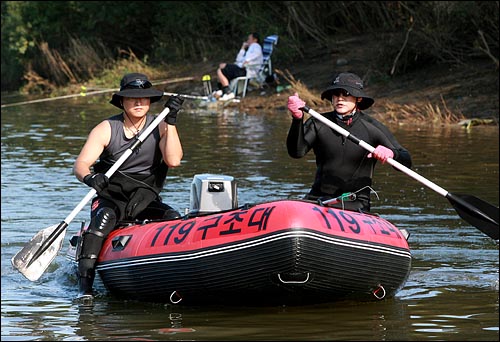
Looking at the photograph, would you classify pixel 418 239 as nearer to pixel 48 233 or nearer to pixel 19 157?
pixel 48 233

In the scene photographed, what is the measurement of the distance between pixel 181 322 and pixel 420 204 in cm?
538

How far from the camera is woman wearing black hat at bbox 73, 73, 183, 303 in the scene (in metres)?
8.48

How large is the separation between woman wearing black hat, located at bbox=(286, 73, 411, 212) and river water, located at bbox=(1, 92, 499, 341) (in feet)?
2.78

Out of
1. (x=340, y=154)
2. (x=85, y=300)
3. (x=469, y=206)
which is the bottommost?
(x=85, y=300)

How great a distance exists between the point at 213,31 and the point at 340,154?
24.7 meters

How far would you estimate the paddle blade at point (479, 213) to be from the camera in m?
8.27

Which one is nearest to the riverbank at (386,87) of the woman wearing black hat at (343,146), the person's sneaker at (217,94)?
the person's sneaker at (217,94)

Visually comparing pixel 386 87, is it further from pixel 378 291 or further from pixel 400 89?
pixel 378 291

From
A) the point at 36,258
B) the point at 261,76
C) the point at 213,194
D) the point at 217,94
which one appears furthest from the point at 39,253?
the point at 261,76

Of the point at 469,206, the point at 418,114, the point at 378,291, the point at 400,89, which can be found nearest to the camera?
the point at 378,291

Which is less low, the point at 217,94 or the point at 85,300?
the point at 85,300

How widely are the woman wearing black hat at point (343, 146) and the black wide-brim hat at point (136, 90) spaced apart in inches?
39.9

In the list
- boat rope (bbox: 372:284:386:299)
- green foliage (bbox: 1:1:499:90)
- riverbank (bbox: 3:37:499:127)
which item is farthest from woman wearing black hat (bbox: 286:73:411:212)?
green foliage (bbox: 1:1:499:90)

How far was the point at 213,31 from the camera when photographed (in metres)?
32.8
